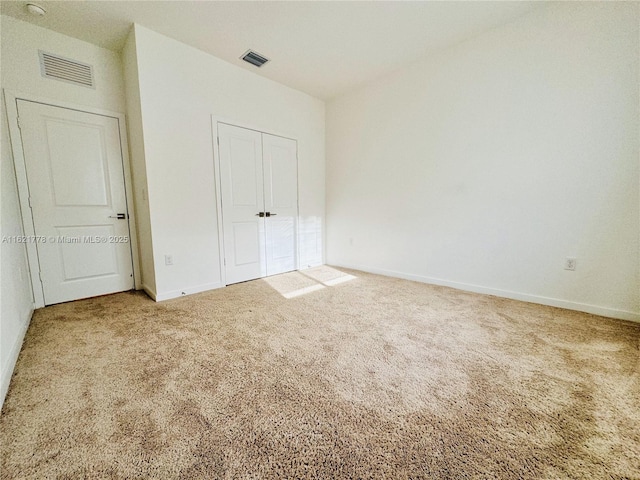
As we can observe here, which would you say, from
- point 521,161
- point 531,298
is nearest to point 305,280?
point 531,298

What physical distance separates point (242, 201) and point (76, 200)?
1682 mm

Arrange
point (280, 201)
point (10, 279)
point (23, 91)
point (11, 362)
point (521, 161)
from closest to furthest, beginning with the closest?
1. point (11, 362)
2. point (10, 279)
3. point (23, 91)
4. point (521, 161)
5. point (280, 201)

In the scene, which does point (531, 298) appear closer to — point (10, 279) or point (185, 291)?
point (185, 291)

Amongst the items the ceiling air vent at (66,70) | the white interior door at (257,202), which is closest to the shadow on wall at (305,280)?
the white interior door at (257,202)

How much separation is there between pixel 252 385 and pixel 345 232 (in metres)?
3.00

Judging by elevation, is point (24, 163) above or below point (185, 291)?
above

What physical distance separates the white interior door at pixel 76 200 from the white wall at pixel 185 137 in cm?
45

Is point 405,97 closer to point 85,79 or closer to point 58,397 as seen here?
point 85,79

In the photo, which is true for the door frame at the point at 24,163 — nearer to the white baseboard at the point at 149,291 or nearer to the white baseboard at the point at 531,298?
the white baseboard at the point at 149,291

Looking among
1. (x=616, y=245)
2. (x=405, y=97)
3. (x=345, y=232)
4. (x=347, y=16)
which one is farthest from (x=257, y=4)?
(x=616, y=245)

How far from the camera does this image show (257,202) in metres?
3.39

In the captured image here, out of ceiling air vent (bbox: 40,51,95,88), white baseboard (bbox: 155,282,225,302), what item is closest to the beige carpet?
white baseboard (bbox: 155,282,225,302)

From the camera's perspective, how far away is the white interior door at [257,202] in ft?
10.2

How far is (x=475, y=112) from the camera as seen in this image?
105 inches
